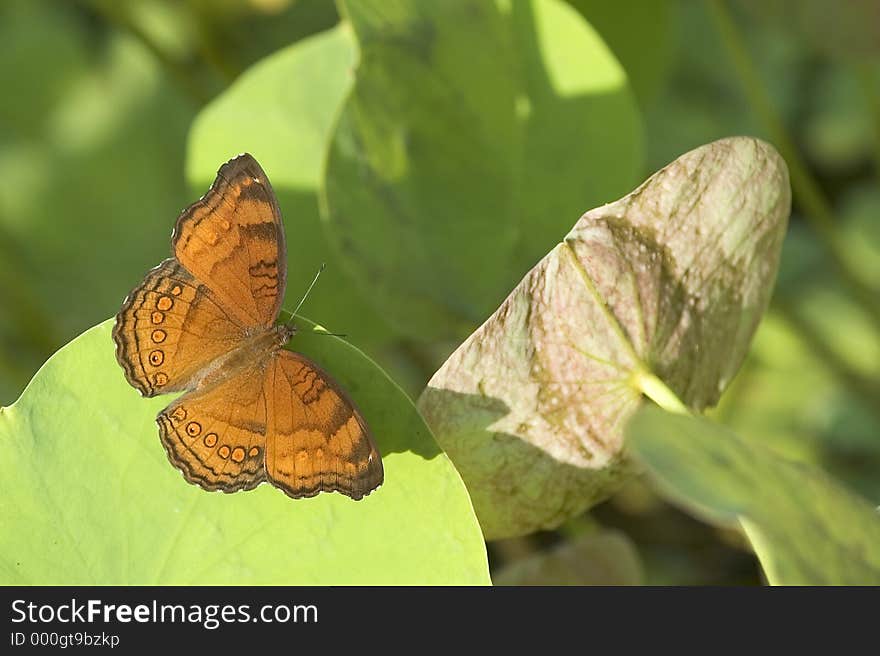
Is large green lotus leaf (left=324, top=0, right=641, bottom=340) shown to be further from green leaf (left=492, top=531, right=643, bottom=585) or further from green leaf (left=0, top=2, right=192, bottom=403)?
green leaf (left=0, top=2, right=192, bottom=403)

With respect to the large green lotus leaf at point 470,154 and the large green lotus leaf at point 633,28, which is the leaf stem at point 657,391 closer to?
the large green lotus leaf at point 470,154

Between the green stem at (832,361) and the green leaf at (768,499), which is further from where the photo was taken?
the green stem at (832,361)

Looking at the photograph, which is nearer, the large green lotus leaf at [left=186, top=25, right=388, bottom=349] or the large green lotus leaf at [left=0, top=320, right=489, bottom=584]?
the large green lotus leaf at [left=0, top=320, right=489, bottom=584]

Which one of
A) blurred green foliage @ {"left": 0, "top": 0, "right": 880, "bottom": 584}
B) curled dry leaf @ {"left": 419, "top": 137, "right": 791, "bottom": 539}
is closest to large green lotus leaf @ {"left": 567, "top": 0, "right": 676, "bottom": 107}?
blurred green foliage @ {"left": 0, "top": 0, "right": 880, "bottom": 584}

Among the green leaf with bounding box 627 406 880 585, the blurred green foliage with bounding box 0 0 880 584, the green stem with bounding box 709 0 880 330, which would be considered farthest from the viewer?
the blurred green foliage with bounding box 0 0 880 584

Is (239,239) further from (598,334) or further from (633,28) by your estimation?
(633,28)

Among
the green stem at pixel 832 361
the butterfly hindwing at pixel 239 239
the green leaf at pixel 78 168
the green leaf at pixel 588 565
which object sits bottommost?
the green stem at pixel 832 361

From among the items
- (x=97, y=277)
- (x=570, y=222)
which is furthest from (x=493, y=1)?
(x=97, y=277)

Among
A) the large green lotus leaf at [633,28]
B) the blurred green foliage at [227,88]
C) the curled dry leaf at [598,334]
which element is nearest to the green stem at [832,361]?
the blurred green foliage at [227,88]
